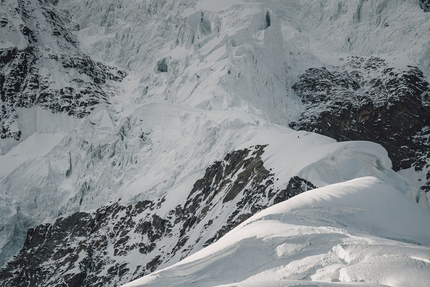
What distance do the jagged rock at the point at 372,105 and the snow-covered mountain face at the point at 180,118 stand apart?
233 millimetres

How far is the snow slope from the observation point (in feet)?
39.9

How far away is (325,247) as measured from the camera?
1399 cm

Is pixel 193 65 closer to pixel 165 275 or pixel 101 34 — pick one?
pixel 101 34

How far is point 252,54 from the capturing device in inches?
3108

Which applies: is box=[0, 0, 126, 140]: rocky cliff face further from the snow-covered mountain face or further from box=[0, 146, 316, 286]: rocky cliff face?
box=[0, 146, 316, 286]: rocky cliff face

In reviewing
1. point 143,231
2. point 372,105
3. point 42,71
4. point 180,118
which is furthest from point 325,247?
point 42,71

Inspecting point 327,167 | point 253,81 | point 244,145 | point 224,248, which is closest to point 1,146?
point 253,81

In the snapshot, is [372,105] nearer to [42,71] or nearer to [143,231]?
[143,231]

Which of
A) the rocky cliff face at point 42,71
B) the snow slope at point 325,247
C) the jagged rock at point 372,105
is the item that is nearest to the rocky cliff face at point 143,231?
the rocky cliff face at point 42,71

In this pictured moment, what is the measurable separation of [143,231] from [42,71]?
4206 centimetres

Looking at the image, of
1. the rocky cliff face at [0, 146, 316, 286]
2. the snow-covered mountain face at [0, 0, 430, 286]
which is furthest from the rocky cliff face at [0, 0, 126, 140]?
the rocky cliff face at [0, 146, 316, 286]

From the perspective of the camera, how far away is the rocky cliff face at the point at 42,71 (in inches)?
3337

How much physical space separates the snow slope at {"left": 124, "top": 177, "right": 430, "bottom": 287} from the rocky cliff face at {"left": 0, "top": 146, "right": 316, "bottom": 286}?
24.9 metres

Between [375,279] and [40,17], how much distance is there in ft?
309
